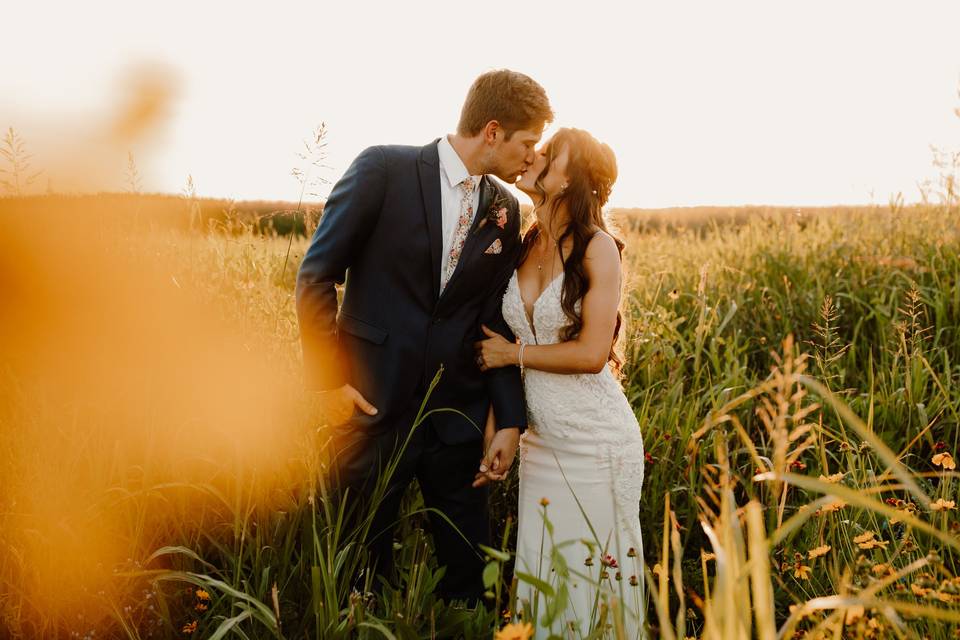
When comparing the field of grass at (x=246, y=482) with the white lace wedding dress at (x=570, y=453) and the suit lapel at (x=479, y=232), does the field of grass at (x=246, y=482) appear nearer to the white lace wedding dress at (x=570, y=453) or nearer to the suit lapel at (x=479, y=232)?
the white lace wedding dress at (x=570, y=453)

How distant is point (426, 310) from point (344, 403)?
501 mm

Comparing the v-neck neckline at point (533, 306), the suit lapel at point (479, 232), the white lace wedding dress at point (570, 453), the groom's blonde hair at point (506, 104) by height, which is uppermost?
the groom's blonde hair at point (506, 104)

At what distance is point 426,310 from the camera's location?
303 centimetres

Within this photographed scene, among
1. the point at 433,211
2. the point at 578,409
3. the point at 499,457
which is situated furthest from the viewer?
the point at 578,409

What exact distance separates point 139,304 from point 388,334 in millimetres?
1041

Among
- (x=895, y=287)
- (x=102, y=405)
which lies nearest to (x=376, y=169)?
(x=102, y=405)

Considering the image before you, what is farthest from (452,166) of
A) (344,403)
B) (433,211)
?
(344,403)

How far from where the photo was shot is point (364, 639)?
2186 millimetres

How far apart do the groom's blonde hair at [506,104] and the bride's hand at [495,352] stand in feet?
2.83

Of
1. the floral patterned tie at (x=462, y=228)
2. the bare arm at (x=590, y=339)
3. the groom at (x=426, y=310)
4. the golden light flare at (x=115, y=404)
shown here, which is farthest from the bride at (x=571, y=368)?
the golden light flare at (x=115, y=404)

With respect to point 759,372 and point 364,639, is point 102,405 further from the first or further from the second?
point 759,372

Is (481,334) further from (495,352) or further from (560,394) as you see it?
(560,394)

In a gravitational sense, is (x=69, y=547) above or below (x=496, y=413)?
below

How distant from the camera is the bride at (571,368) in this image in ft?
10.2
